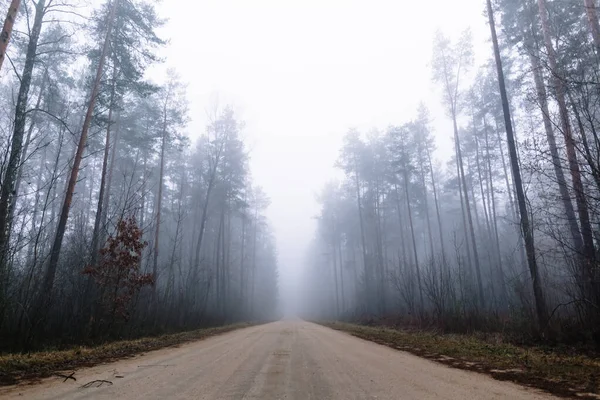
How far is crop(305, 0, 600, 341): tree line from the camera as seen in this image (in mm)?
6973

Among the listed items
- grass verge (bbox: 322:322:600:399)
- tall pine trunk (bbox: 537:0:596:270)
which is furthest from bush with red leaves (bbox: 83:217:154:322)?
tall pine trunk (bbox: 537:0:596:270)

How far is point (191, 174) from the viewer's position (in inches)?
1231

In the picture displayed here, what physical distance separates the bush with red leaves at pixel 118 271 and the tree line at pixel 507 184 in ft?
32.3

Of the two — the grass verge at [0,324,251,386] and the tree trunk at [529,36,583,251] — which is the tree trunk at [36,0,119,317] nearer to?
the grass verge at [0,324,251,386]

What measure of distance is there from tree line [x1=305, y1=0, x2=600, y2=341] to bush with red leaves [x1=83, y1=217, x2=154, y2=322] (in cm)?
985

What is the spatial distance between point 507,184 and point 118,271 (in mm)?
22581

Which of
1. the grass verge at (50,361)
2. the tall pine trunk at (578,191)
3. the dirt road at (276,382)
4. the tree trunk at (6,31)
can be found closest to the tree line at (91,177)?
the tree trunk at (6,31)

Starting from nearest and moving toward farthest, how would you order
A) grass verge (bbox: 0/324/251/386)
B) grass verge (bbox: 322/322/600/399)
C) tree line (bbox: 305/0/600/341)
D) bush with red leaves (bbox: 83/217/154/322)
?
grass verge (bbox: 322/322/600/399)
grass verge (bbox: 0/324/251/386)
tree line (bbox: 305/0/600/341)
bush with red leaves (bbox: 83/217/154/322)

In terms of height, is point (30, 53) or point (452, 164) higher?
point (452, 164)

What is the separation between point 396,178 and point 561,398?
26321 mm

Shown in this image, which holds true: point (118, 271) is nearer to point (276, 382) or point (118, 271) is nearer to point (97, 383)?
point (97, 383)

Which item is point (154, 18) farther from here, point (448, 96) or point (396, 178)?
point (396, 178)

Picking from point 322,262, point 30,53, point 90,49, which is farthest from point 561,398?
point 322,262

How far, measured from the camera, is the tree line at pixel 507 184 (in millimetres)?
6973
